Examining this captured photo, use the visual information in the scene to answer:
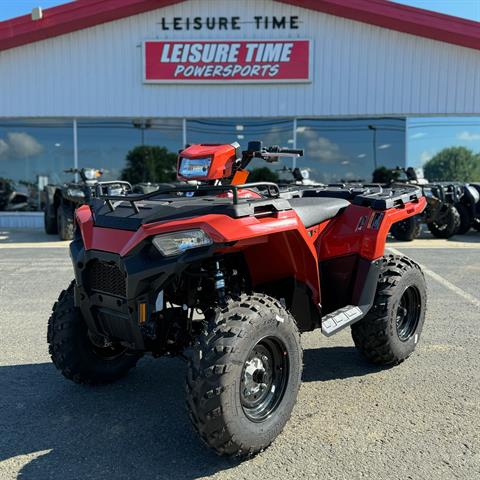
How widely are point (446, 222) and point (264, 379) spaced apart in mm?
9357

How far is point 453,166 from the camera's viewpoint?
14.4 metres

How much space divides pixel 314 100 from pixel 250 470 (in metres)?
12.2

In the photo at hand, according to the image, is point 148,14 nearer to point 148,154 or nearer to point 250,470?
point 148,154

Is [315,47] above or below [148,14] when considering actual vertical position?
below

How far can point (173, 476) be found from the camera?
8.06 feet

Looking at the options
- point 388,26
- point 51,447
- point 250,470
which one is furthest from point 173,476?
point 388,26

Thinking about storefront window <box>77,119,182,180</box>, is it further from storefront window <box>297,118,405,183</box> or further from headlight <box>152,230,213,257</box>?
headlight <box>152,230,213,257</box>

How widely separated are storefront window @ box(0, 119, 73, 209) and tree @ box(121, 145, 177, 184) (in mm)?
1642

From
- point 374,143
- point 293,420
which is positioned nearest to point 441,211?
point 374,143

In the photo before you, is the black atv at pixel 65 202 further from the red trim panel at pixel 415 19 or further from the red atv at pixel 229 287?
the red trim panel at pixel 415 19

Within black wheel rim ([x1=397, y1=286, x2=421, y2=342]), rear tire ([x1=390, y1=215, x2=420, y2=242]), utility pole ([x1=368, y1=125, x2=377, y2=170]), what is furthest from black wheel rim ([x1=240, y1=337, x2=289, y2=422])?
utility pole ([x1=368, y1=125, x2=377, y2=170])

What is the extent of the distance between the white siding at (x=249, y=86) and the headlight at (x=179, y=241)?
38.3 ft

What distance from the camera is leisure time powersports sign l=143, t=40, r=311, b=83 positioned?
13398mm

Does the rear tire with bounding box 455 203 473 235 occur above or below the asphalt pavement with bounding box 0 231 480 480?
above
